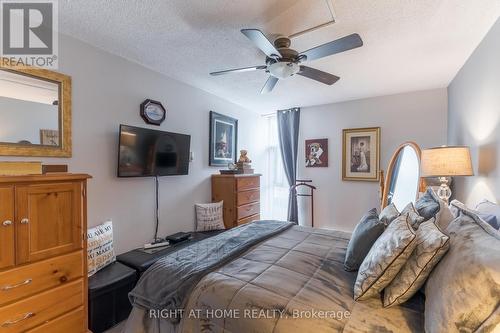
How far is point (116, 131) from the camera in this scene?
2395mm

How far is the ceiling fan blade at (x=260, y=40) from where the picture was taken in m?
1.50

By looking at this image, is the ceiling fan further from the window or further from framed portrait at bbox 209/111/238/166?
the window

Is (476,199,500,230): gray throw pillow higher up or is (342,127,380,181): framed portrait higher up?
(342,127,380,181): framed portrait

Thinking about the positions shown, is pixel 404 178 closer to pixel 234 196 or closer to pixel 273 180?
pixel 273 180

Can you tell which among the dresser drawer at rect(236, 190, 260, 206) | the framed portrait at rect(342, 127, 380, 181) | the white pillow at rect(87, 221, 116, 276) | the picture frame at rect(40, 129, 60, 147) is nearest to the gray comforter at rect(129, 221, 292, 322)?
the white pillow at rect(87, 221, 116, 276)

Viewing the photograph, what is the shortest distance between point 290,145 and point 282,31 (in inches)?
111

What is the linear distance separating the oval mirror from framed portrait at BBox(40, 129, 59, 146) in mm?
3840

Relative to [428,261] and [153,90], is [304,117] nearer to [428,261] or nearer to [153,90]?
[153,90]

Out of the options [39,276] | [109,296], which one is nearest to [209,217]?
[109,296]

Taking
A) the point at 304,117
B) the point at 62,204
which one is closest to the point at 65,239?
the point at 62,204

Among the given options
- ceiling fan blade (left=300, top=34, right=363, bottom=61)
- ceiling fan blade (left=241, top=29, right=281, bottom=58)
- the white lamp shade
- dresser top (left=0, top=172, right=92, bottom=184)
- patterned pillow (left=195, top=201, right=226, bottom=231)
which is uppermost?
ceiling fan blade (left=241, top=29, right=281, bottom=58)

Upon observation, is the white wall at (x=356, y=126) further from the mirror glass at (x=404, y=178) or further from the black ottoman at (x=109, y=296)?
the black ottoman at (x=109, y=296)

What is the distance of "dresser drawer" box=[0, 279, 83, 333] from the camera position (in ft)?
4.35

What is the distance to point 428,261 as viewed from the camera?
1.02 meters
